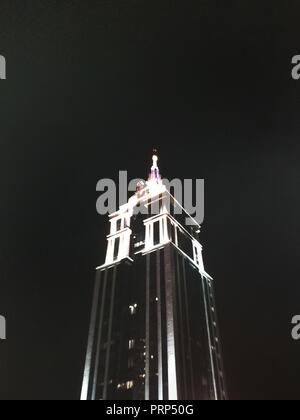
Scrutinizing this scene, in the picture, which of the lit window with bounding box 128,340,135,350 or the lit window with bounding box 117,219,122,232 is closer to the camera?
the lit window with bounding box 128,340,135,350

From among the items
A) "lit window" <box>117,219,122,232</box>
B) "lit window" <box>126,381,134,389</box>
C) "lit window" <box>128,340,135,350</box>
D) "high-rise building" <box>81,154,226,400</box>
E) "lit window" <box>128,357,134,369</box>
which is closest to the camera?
"high-rise building" <box>81,154,226,400</box>

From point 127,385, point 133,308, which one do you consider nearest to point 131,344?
point 127,385

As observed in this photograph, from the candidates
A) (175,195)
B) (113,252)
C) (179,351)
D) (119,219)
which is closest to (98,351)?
(179,351)

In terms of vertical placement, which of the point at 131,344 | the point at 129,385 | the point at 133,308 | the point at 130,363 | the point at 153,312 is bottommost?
the point at 129,385

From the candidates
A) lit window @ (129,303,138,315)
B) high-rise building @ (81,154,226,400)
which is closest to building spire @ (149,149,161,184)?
high-rise building @ (81,154,226,400)

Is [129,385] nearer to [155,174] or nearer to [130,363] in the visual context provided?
[130,363]

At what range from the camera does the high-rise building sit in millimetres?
33406

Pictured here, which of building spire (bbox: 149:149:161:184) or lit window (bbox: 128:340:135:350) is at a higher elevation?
building spire (bbox: 149:149:161:184)

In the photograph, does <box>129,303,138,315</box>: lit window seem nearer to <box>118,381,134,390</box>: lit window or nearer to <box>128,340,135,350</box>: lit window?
<box>128,340,135,350</box>: lit window

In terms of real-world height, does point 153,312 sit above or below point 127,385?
above

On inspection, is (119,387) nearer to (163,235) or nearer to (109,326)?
(109,326)

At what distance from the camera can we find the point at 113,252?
43812 millimetres

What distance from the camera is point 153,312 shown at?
122 ft
